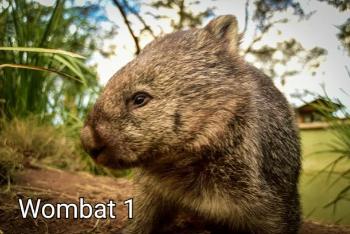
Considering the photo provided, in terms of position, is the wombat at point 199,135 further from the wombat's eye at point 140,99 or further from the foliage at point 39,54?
the foliage at point 39,54

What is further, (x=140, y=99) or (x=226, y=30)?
(x=226, y=30)

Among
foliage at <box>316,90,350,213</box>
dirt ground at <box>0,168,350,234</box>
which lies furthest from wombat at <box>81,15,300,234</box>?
foliage at <box>316,90,350,213</box>

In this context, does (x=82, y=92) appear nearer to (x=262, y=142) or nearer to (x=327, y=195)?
(x=327, y=195)

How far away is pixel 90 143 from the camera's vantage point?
148 cm

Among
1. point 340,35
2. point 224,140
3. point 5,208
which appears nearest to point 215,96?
point 224,140

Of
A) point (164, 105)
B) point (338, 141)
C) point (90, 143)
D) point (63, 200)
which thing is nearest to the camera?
point (90, 143)

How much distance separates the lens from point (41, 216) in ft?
6.21

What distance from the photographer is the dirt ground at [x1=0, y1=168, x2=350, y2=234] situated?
1.84 meters

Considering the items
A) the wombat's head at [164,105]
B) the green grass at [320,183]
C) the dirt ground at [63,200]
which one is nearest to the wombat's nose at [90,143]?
the wombat's head at [164,105]

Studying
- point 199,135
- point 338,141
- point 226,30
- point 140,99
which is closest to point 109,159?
point 140,99

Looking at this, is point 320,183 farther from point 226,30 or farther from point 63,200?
point 63,200

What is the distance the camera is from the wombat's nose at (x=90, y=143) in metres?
1.48

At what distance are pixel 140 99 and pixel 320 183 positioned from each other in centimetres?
182

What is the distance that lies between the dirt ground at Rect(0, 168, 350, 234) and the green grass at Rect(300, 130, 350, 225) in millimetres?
397
